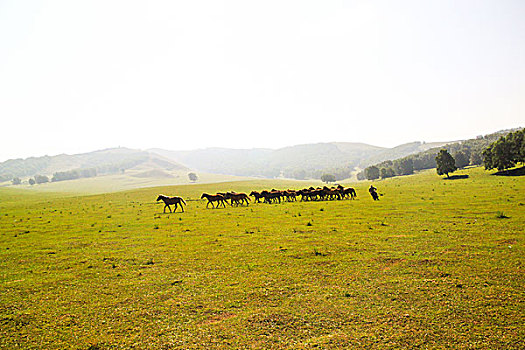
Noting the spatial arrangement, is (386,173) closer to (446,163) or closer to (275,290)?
(446,163)

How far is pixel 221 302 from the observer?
372 inches

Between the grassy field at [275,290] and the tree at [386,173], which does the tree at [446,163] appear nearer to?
the tree at [386,173]

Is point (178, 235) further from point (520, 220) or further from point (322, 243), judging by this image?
point (520, 220)

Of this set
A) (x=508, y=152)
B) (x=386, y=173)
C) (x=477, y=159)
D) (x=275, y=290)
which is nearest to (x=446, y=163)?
(x=508, y=152)

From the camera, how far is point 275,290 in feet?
33.6

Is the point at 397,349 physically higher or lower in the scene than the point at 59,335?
lower

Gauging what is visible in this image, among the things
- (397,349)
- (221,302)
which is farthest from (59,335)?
(397,349)

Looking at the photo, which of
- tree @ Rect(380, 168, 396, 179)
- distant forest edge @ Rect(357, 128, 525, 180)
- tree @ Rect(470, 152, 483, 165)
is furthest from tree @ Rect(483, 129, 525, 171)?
tree @ Rect(380, 168, 396, 179)

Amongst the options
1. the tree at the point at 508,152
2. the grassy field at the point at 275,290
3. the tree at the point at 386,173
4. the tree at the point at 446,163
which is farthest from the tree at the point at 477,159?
the grassy field at the point at 275,290

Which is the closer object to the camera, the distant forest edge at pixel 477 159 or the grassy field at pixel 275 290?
the grassy field at pixel 275 290

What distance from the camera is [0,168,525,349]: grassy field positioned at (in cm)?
743

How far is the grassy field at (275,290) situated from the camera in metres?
7.43

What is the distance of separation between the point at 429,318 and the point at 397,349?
1.97m

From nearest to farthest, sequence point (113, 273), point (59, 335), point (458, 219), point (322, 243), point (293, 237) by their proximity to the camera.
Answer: point (59, 335) → point (113, 273) → point (322, 243) → point (293, 237) → point (458, 219)
